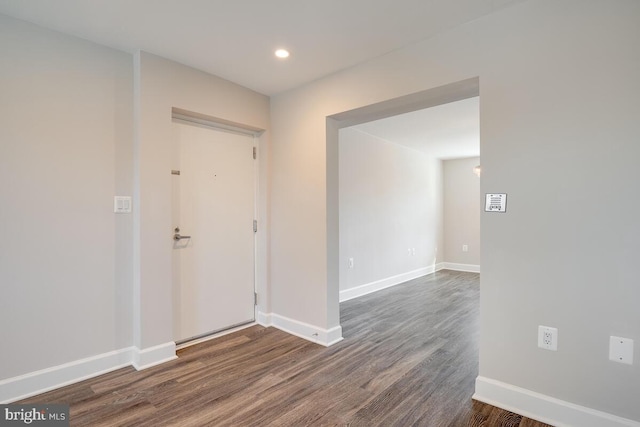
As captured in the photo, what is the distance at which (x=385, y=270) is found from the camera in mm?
5293

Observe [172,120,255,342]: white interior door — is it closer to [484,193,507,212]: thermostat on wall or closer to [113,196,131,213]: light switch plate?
[113,196,131,213]: light switch plate

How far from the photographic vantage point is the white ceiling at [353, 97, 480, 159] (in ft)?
12.3

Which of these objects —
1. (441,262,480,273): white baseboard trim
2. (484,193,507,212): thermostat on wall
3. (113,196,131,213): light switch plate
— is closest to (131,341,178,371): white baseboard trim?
(113,196,131,213): light switch plate

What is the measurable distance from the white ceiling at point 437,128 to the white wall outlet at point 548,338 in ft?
8.12

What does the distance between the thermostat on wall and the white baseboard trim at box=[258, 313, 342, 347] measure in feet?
5.82

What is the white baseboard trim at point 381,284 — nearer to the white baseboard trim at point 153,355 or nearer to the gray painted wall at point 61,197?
the white baseboard trim at point 153,355

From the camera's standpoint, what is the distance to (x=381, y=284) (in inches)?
203

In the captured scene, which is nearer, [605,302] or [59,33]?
[605,302]

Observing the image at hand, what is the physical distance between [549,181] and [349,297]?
320 centimetres

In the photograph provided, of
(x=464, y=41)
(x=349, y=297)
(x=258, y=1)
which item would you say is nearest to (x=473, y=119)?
(x=464, y=41)

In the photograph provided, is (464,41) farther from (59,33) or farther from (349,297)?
(349,297)

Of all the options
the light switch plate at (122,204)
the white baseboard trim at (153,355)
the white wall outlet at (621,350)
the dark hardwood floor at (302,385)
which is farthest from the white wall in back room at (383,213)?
the white wall outlet at (621,350)

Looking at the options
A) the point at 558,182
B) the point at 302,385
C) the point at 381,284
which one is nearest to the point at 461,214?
the point at 381,284

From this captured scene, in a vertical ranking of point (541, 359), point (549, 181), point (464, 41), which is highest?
point (464, 41)
